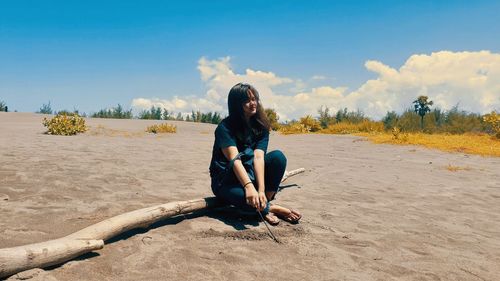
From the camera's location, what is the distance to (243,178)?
3.85 m

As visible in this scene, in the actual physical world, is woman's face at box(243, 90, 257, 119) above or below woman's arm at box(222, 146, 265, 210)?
above

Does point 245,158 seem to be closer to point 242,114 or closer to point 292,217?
point 242,114

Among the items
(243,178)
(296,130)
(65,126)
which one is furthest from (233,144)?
(296,130)

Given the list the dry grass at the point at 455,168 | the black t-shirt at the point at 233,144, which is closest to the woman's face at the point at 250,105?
the black t-shirt at the point at 233,144

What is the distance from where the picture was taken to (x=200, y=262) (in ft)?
10.1

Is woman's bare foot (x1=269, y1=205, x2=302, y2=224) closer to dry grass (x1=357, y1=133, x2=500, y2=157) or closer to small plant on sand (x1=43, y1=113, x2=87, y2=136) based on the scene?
dry grass (x1=357, y1=133, x2=500, y2=157)

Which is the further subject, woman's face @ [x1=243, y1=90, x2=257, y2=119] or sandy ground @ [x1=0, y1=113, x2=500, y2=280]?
woman's face @ [x1=243, y1=90, x2=257, y2=119]

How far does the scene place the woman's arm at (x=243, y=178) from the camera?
3.77 metres

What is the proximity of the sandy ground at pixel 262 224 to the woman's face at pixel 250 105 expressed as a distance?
1132mm

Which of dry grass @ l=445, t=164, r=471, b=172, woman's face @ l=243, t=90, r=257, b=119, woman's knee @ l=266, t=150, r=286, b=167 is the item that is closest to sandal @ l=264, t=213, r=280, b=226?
woman's knee @ l=266, t=150, r=286, b=167

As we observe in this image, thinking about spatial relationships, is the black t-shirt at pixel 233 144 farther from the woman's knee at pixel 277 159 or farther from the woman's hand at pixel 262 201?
the woman's hand at pixel 262 201

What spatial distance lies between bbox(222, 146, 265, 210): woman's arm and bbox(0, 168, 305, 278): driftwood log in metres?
0.63

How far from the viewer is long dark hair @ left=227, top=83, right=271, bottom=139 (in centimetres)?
408

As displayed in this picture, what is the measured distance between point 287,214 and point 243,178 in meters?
0.69
